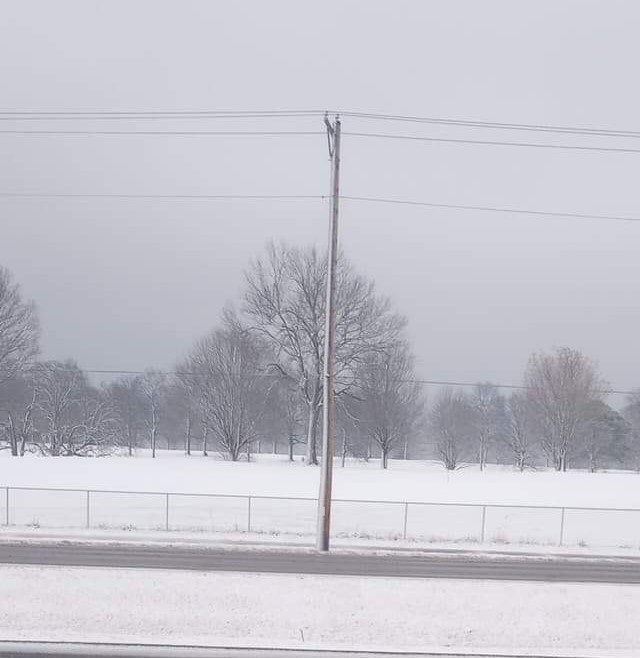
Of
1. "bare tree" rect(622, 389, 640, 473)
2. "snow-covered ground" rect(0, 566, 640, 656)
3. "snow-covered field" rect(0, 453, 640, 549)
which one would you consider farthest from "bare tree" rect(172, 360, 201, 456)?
"snow-covered ground" rect(0, 566, 640, 656)

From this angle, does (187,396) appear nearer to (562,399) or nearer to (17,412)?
(17,412)

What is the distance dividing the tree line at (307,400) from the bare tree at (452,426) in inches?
9.2

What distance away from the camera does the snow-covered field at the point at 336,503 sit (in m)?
26.2

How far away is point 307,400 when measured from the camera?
187 feet

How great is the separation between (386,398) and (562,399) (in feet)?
63.4

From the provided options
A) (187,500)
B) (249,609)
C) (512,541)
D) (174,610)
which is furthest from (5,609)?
(187,500)

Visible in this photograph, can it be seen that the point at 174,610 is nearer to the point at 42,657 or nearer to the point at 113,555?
the point at 42,657

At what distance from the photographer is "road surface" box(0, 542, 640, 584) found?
18078mm

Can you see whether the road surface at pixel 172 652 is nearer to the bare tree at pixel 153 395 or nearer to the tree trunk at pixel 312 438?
the tree trunk at pixel 312 438

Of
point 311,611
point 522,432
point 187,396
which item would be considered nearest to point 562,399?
point 522,432

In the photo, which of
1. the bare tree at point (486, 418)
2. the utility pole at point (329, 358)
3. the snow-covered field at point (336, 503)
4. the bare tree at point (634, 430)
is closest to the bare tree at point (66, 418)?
the snow-covered field at point (336, 503)

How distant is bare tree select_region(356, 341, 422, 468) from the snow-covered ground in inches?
1748

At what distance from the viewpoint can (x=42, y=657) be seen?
35.1ft

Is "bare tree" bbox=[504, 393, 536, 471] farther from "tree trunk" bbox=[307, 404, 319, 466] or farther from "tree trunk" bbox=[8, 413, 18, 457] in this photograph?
"tree trunk" bbox=[8, 413, 18, 457]
